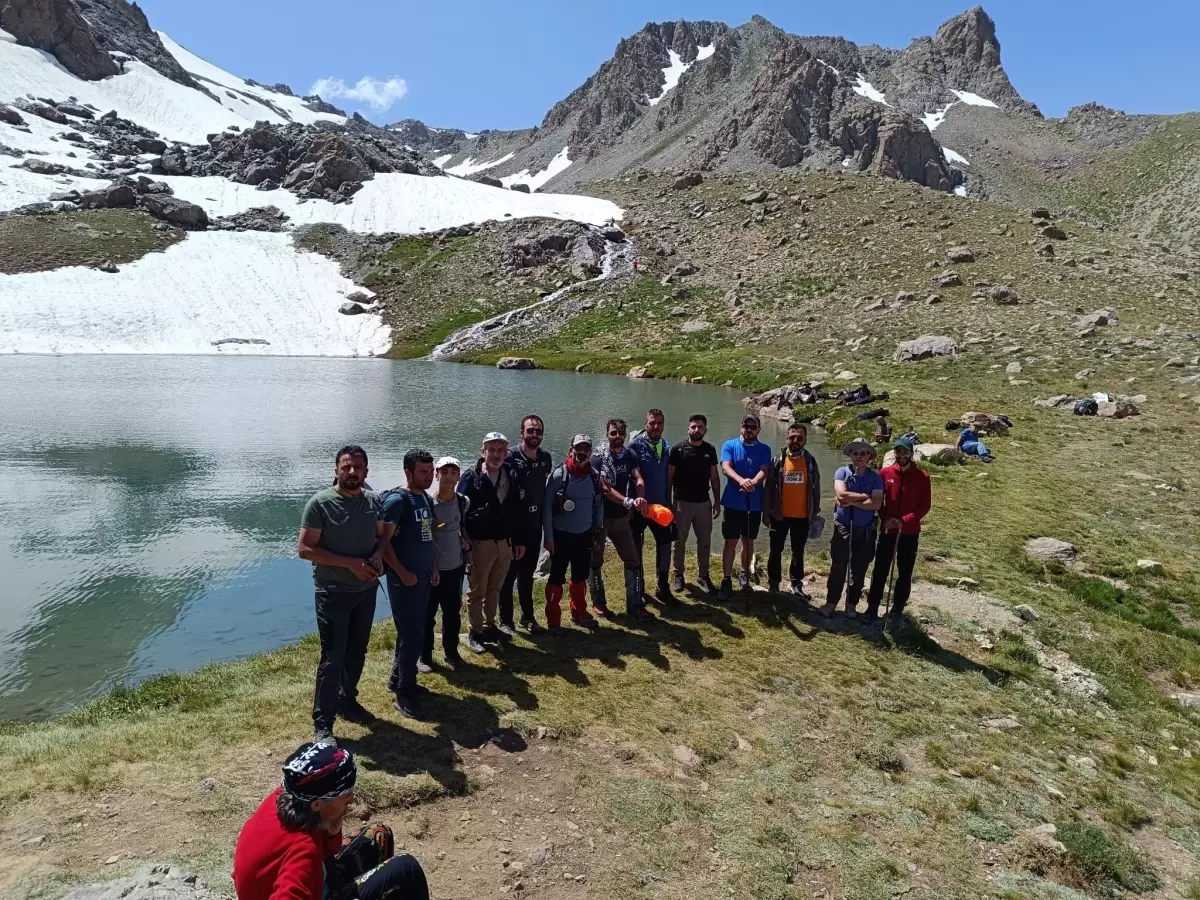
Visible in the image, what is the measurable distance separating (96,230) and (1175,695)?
10052cm

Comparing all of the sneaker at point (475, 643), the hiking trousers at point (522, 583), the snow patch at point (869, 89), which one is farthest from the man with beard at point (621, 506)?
the snow patch at point (869, 89)

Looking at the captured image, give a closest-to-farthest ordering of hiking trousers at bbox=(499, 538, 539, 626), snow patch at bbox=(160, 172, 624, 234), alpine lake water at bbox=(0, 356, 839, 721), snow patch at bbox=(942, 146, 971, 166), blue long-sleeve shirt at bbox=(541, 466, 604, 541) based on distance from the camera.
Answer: blue long-sleeve shirt at bbox=(541, 466, 604, 541) < hiking trousers at bbox=(499, 538, 539, 626) < alpine lake water at bbox=(0, 356, 839, 721) < snow patch at bbox=(160, 172, 624, 234) < snow patch at bbox=(942, 146, 971, 166)

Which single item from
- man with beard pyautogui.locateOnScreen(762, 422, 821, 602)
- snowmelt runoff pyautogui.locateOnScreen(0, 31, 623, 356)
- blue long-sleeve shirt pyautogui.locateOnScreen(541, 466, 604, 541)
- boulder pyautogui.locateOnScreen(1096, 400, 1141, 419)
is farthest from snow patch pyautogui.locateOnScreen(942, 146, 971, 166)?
blue long-sleeve shirt pyautogui.locateOnScreen(541, 466, 604, 541)

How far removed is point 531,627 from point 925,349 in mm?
36638

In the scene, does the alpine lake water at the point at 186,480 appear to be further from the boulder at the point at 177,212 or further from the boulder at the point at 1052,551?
the boulder at the point at 177,212

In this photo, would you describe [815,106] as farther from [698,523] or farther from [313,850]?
[313,850]

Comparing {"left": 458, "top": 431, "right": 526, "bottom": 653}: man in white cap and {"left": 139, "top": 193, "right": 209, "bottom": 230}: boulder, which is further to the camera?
{"left": 139, "top": 193, "right": 209, "bottom": 230}: boulder

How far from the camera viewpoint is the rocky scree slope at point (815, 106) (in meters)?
123

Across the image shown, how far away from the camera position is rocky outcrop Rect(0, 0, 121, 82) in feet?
438

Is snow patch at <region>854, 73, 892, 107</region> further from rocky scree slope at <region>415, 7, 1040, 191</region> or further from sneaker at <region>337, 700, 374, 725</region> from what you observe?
sneaker at <region>337, 700, 374, 725</region>

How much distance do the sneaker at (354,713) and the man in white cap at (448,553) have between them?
129 centimetres

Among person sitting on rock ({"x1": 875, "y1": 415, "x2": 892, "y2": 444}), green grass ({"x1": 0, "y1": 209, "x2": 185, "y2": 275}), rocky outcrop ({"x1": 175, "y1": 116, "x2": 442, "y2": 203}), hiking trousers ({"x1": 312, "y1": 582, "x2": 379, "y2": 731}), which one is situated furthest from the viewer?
rocky outcrop ({"x1": 175, "y1": 116, "x2": 442, "y2": 203})

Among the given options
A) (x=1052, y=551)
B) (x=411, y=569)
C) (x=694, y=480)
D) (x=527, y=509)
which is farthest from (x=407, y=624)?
(x=1052, y=551)

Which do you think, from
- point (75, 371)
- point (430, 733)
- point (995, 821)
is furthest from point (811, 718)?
point (75, 371)
